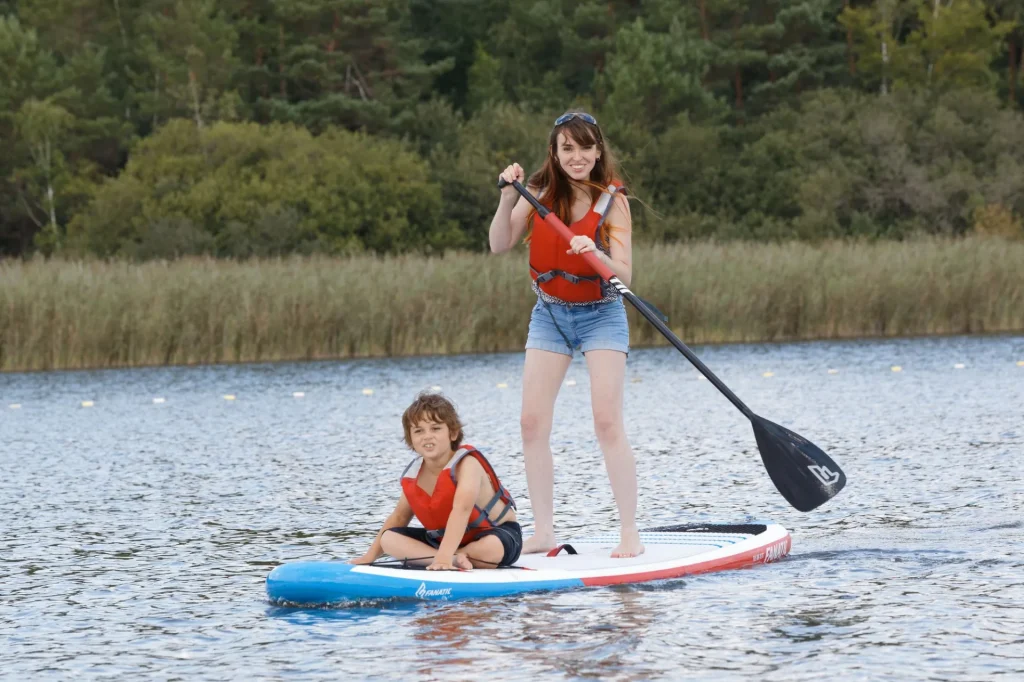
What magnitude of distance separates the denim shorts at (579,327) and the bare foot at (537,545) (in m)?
0.78

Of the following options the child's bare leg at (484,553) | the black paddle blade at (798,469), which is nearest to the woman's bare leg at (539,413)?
the child's bare leg at (484,553)

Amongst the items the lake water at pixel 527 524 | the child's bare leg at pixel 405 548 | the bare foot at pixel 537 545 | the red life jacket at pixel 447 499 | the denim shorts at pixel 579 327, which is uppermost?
the denim shorts at pixel 579 327

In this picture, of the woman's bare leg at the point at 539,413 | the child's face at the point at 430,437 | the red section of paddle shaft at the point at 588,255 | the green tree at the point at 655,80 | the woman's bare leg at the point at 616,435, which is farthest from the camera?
the green tree at the point at 655,80

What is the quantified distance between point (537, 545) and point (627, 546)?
43 cm

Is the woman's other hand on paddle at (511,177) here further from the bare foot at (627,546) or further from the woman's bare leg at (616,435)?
the bare foot at (627,546)

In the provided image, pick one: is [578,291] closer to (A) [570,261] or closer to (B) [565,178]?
(A) [570,261]

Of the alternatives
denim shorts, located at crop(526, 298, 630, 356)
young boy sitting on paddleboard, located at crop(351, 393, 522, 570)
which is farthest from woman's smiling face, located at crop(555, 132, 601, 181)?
young boy sitting on paddleboard, located at crop(351, 393, 522, 570)

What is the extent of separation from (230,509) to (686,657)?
444 centimetres

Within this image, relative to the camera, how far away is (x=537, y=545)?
7391 millimetres

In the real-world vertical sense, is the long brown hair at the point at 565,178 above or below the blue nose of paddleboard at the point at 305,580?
above

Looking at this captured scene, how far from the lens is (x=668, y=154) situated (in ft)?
145

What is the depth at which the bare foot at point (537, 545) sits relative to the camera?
7.38 meters

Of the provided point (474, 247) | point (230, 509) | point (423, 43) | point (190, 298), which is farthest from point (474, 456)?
point (423, 43)

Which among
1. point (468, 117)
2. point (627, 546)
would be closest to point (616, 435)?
point (627, 546)
